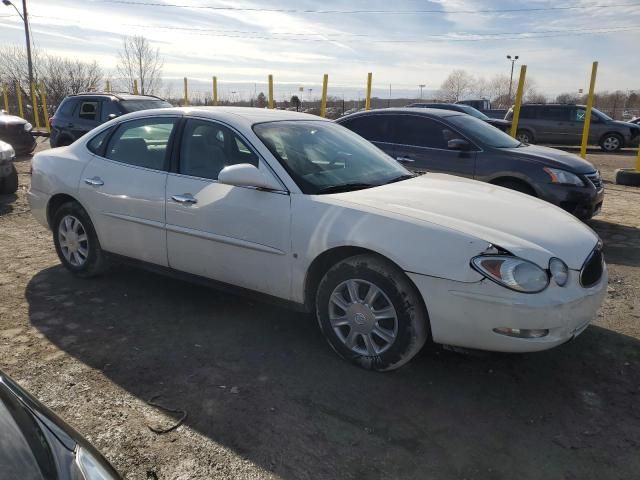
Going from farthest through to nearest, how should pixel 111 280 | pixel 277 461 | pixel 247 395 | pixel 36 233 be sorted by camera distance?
pixel 36 233 < pixel 111 280 < pixel 247 395 < pixel 277 461

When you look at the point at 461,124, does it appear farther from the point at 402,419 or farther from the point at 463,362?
the point at 402,419

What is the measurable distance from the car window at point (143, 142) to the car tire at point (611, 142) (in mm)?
18278

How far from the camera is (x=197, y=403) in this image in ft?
9.77

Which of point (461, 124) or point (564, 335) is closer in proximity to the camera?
point (564, 335)

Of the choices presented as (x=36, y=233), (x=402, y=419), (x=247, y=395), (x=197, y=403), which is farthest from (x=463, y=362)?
(x=36, y=233)

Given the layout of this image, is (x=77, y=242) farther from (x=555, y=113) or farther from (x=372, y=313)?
(x=555, y=113)

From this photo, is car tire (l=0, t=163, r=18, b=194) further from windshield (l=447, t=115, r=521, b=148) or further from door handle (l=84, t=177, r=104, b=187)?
windshield (l=447, t=115, r=521, b=148)

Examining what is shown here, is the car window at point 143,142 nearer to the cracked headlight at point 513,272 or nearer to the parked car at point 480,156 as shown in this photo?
the cracked headlight at point 513,272

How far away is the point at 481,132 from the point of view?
7156 millimetres

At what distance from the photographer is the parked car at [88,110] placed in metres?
11.3

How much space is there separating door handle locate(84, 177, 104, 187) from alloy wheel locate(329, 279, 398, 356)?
2359mm

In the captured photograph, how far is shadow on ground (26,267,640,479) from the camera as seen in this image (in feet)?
8.36

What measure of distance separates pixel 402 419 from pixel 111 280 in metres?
3.17

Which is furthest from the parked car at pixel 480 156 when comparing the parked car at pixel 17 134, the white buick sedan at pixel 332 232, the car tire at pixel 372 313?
the parked car at pixel 17 134
